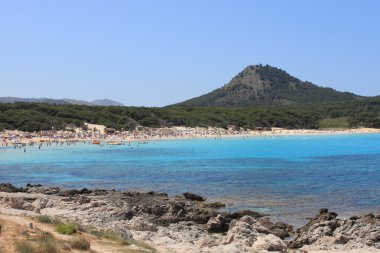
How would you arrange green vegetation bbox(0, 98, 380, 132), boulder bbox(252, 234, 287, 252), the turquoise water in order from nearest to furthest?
boulder bbox(252, 234, 287, 252) < the turquoise water < green vegetation bbox(0, 98, 380, 132)

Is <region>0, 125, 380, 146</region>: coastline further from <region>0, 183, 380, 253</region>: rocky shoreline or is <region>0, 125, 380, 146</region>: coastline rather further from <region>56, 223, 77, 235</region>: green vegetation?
<region>56, 223, 77, 235</region>: green vegetation

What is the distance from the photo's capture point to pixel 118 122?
10762 centimetres

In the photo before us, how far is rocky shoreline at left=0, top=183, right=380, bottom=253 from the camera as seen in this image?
1756 cm

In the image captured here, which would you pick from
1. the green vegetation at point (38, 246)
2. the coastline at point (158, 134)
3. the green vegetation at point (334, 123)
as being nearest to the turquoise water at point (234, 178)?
the green vegetation at point (38, 246)

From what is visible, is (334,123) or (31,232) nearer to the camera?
(31,232)

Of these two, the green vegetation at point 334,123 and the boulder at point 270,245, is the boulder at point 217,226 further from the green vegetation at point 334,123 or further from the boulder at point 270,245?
the green vegetation at point 334,123

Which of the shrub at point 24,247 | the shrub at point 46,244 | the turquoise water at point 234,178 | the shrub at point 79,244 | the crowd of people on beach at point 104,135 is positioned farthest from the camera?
the crowd of people on beach at point 104,135

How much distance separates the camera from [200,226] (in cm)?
2247

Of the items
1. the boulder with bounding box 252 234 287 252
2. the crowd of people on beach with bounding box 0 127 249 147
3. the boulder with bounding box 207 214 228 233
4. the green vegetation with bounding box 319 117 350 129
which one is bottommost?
the boulder with bounding box 207 214 228 233

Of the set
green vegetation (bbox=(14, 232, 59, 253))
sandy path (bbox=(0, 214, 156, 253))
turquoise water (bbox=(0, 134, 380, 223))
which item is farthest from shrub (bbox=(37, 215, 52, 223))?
turquoise water (bbox=(0, 134, 380, 223))

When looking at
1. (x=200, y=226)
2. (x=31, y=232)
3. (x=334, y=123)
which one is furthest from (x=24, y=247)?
(x=334, y=123)

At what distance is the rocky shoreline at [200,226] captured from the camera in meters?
17.6

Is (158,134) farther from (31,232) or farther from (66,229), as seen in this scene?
(31,232)

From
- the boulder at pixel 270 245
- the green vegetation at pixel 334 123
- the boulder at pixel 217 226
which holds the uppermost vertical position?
the green vegetation at pixel 334 123
